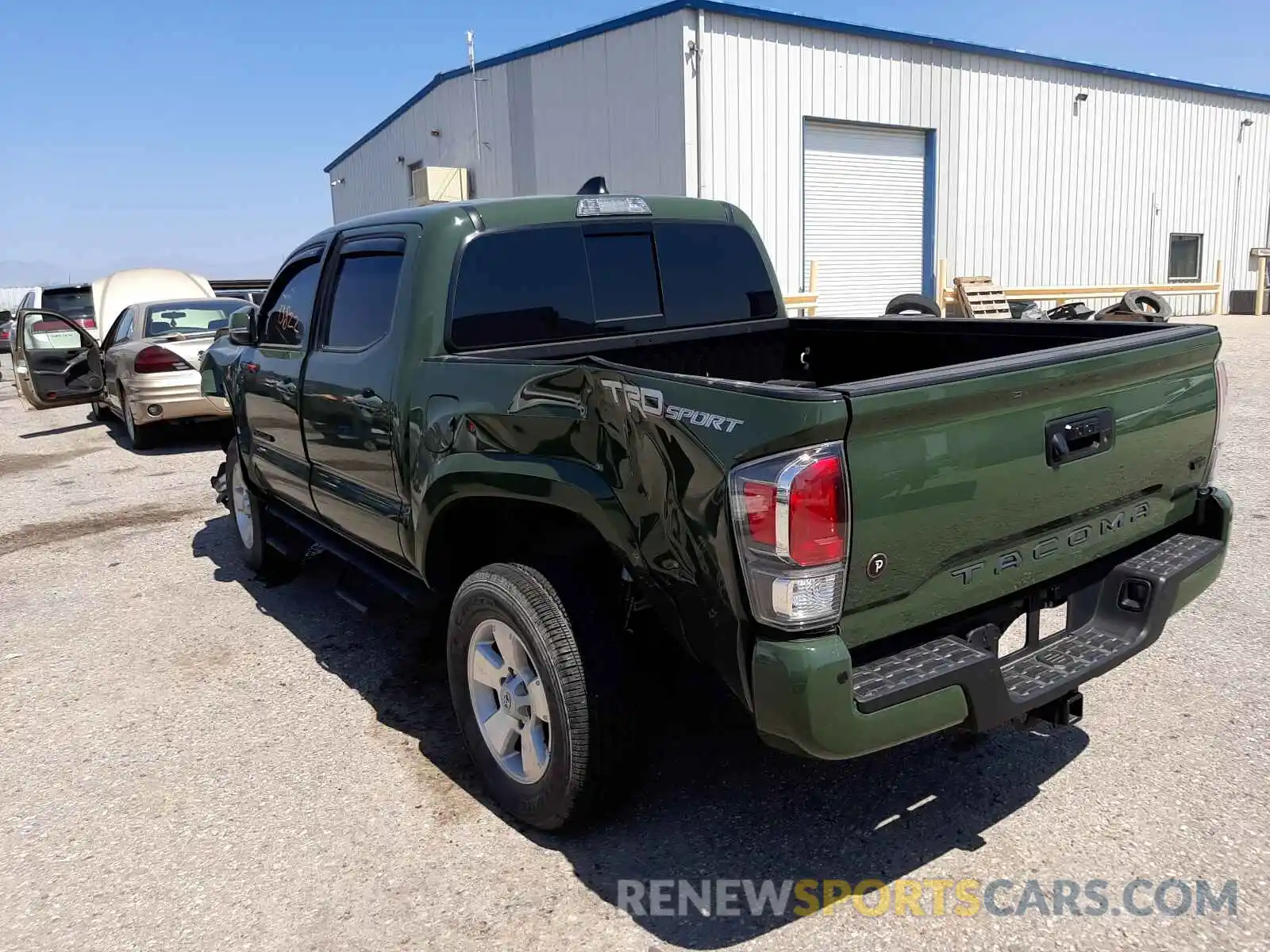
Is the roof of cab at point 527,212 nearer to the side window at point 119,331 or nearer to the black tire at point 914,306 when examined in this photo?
the black tire at point 914,306

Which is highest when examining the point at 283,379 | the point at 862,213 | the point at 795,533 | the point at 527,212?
the point at 862,213

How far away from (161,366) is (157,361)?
0.20 feet

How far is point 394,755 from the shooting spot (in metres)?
3.68

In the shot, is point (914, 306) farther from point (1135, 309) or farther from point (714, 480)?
point (714, 480)

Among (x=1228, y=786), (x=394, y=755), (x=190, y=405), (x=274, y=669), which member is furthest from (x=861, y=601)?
(x=190, y=405)

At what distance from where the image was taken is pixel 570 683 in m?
2.85

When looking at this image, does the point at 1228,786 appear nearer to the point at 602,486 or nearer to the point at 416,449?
the point at 602,486

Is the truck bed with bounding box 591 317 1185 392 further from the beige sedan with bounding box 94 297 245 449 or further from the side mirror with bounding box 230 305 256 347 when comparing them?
the beige sedan with bounding box 94 297 245 449

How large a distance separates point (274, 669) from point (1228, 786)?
387 cm

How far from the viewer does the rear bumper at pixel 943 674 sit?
7.53ft

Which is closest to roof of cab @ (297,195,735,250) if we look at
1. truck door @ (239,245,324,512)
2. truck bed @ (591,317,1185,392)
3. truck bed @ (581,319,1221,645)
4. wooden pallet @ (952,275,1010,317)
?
truck door @ (239,245,324,512)

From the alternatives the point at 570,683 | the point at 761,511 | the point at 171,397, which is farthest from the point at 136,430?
the point at 761,511

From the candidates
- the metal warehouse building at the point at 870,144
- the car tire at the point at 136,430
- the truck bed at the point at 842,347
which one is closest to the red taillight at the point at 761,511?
the truck bed at the point at 842,347

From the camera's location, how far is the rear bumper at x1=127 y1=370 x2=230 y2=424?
10.1 meters
